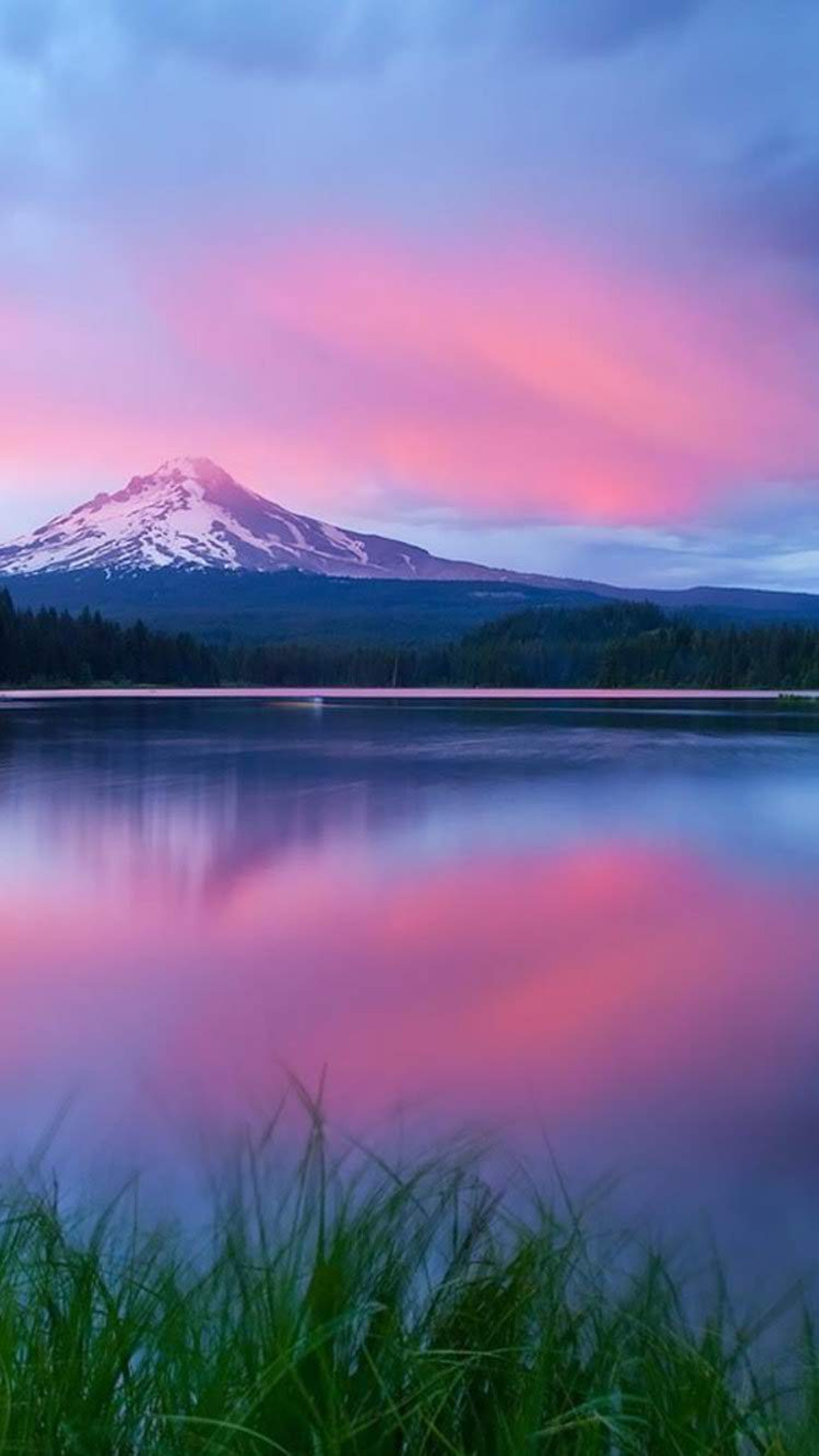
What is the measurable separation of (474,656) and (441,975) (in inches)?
4057

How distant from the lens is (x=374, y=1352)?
2182mm

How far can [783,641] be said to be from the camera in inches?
3703

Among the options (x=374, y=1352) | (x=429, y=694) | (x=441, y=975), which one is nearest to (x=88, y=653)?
(x=429, y=694)

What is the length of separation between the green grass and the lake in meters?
1.05

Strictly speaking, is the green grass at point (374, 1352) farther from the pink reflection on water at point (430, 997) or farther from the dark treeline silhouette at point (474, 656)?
the dark treeline silhouette at point (474, 656)

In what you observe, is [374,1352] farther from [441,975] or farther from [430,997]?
[441,975]

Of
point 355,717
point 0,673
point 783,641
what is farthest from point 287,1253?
point 783,641

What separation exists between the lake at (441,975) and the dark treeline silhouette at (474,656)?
61430 millimetres

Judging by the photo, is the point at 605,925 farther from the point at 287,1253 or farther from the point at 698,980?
the point at 287,1253

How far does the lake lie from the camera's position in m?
4.25

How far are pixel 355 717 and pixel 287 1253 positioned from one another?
38501 mm

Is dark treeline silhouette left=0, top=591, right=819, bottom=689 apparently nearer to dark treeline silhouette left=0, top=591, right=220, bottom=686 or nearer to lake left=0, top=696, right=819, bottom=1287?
dark treeline silhouette left=0, top=591, right=220, bottom=686

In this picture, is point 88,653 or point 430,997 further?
point 88,653

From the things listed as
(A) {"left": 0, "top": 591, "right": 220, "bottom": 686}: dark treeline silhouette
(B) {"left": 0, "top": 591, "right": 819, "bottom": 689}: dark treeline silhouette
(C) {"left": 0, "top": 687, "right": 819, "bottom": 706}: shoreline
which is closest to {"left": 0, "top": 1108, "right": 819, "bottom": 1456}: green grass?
(C) {"left": 0, "top": 687, "right": 819, "bottom": 706}: shoreline
